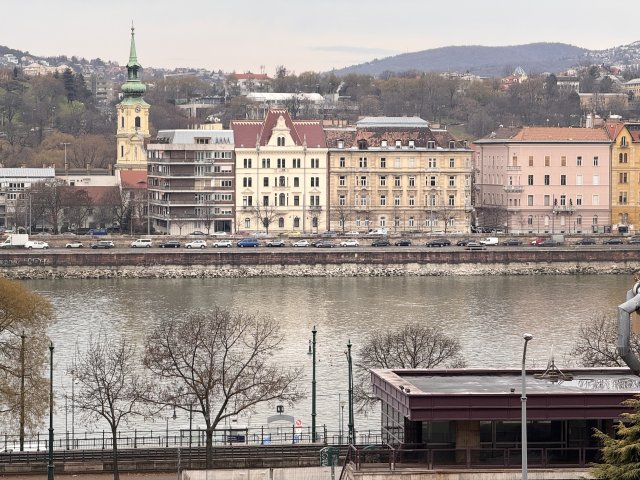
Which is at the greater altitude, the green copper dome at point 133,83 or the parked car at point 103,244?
the green copper dome at point 133,83

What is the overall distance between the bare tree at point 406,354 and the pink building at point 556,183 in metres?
36.1

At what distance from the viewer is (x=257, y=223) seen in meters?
65.9

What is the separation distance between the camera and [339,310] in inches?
1788

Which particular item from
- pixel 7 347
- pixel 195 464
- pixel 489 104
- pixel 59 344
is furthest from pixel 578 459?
pixel 489 104

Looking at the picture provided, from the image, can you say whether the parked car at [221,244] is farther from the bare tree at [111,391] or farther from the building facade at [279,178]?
the bare tree at [111,391]

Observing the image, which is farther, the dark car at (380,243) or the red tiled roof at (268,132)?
the red tiled roof at (268,132)

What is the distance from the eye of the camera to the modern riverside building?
65438 millimetres

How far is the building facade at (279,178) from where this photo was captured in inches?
2594

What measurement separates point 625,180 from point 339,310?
26.1 m

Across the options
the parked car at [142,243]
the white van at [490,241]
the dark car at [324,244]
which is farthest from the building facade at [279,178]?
the white van at [490,241]

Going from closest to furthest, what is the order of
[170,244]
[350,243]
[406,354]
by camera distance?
[406,354]
[170,244]
[350,243]

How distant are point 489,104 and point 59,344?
8717 cm

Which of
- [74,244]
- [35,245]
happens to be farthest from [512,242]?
[35,245]

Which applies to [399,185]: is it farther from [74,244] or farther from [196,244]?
[74,244]
